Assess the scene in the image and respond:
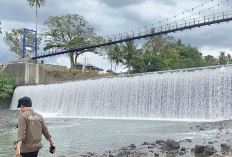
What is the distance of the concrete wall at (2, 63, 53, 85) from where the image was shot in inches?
1435

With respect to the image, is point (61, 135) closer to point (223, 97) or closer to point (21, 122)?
point (223, 97)

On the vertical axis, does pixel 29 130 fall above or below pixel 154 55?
below

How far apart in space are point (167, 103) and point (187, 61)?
28.9m

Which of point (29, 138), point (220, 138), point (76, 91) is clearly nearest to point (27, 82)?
point (76, 91)

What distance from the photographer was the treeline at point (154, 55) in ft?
133

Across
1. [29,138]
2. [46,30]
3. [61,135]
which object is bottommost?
[61,135]

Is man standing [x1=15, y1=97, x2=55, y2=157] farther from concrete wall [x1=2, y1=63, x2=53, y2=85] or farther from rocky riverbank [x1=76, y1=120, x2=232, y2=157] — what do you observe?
concrete wall [x1=2, y1=63, x2=53, y2=85]

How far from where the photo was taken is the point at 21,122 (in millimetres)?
4176

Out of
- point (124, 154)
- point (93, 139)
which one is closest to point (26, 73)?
point (93, 139)

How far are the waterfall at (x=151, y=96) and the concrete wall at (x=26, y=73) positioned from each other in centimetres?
769

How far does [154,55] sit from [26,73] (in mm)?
15657

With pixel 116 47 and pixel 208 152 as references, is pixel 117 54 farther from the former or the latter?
pixel 208 152

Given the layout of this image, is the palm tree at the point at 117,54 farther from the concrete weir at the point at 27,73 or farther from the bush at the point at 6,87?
the bush at the point at 6,87

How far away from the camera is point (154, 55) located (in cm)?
4191
